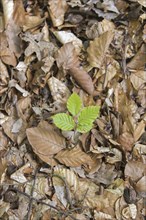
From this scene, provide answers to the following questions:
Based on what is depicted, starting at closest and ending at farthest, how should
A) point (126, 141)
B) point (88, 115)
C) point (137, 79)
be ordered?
point (88, 115) < point (126, 141) < point (137, 79)

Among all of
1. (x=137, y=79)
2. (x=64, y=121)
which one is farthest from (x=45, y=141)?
(x=137, y=79)

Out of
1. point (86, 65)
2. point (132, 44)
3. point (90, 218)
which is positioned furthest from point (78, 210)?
point (132, 44)

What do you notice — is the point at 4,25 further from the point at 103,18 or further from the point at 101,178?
the point at 101,178

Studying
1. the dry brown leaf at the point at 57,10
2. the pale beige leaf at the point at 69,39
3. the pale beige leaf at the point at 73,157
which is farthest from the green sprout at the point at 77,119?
the dry brown leaf at the point at 57,10

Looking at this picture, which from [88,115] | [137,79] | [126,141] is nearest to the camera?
[88,115]

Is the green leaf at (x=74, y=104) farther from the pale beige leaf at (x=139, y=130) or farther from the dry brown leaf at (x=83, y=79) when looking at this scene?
the pale beige leaf at (x=139, y=130)

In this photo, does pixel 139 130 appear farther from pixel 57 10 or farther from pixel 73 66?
pixel 57 10
